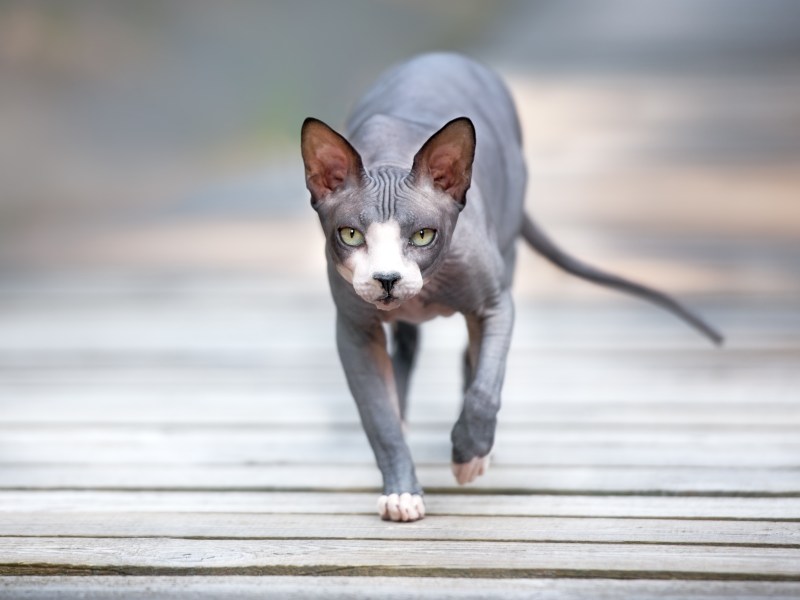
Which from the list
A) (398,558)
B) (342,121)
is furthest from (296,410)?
(342,121)

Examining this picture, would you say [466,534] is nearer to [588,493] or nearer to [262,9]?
[588,493]

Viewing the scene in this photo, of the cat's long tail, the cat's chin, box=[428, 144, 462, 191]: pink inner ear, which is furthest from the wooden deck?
box=[428, 144, 462, 191]: pink inner ear

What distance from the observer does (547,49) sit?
10383 mm

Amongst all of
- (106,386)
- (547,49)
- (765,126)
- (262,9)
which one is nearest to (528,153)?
(765,126)

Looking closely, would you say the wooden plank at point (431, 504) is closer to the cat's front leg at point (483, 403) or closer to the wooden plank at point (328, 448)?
the cat's front leg at point (483, 403)

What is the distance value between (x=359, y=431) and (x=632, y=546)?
1116 millimetres

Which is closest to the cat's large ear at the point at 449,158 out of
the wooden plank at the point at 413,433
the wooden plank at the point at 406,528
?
the wooden plank at the point at 406,528

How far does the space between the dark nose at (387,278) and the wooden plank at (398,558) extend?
1.68 feet

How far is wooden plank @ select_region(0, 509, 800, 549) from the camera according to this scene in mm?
2469

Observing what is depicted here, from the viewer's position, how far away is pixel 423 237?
2371mm

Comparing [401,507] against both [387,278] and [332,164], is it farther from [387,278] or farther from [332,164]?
[332,164]

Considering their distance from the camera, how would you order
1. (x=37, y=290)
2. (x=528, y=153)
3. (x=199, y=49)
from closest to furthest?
(x=37, y=290) → (x=528, y=153) → (x=199, y=49)

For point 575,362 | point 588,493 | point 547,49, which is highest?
point 588,493

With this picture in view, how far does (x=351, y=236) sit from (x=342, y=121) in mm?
6104
